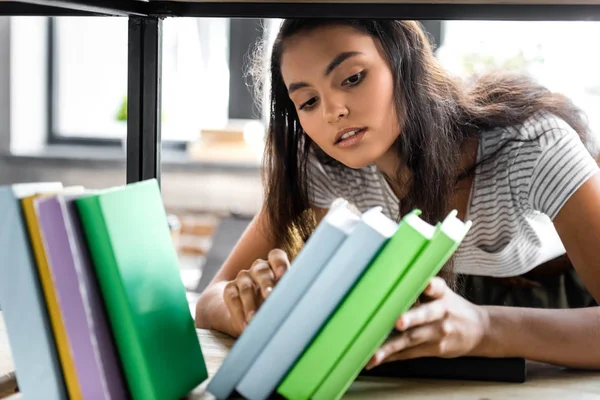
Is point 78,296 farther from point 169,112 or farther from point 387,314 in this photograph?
point 169,112

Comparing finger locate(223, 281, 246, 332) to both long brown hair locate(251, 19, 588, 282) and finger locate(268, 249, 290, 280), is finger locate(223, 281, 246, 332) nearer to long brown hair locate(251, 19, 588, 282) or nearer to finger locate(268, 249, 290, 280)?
finger locate(268, 249, 290, 280)

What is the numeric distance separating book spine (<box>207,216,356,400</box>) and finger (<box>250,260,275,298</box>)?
0.08 metres

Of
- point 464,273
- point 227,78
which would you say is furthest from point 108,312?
point 227,78

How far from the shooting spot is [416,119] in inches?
41.6

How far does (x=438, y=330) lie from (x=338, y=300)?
13 cm

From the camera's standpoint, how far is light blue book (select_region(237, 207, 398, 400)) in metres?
0.52

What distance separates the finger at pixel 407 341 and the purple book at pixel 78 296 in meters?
0.21

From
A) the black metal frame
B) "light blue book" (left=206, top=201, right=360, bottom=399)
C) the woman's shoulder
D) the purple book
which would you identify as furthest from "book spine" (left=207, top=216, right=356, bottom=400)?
the woman's shoulder

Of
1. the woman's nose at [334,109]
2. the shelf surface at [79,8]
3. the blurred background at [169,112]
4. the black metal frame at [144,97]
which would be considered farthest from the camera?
the blurred background at [169,112]

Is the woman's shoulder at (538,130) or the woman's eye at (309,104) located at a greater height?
the woman's eye at (309,104)

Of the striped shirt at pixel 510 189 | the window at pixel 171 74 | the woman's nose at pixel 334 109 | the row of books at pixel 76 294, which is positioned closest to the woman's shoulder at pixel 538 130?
the striped shirt at pixel 510 189

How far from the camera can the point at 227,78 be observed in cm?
375

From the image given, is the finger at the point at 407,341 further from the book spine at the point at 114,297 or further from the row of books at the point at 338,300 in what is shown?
the book spine at the point at 114,297

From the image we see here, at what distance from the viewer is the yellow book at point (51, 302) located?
1.68 ft
